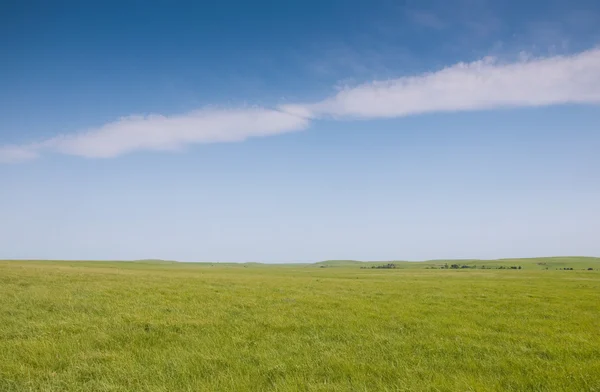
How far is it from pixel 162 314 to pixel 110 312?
7.21 ft

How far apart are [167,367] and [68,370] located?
7.23ft

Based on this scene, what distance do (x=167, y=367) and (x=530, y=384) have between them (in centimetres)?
821

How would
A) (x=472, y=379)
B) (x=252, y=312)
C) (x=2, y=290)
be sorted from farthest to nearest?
(x=2, y=290) < (x=252, y=312) < (x=472, y=379)

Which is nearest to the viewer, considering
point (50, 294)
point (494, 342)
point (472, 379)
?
point (472, 379)

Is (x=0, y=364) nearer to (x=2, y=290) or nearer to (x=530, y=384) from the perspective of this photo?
(x=530, y=384)

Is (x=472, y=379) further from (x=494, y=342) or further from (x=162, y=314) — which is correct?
(x=162, y=314)

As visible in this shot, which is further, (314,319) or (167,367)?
(314,319)

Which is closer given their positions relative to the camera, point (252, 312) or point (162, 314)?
point (162, 314)

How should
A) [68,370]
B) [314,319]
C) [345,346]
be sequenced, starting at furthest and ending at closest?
[314,319], [345,346], [68,370]

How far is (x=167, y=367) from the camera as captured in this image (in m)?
8.73

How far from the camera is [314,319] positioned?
14.8 m

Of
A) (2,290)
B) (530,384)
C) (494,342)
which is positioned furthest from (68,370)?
(2,290)

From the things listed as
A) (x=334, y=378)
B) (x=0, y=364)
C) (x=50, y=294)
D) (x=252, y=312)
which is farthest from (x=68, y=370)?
(x=50, y=294)

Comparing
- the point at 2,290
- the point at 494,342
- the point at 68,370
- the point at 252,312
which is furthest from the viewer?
the point at 2,290
